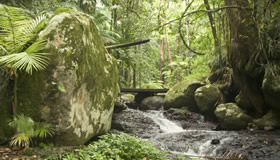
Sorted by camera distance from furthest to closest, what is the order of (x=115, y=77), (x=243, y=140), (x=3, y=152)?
(x=115, y=77), (x=243, y=140), (x=3, y=152)

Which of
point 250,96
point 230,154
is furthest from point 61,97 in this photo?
point 250,96

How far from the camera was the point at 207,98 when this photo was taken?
9633 mm

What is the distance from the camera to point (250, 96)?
746 centimetres

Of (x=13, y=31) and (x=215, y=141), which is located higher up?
(x=13, y=31)

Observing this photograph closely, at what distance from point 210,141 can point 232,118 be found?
2168 mm

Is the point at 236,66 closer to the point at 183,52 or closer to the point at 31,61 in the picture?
the point at 31,61

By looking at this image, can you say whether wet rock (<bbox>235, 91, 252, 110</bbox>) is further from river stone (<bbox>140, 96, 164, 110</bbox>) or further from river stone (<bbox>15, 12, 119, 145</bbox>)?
river stone (<bbox>15, 12, 119, 145</bbox>)

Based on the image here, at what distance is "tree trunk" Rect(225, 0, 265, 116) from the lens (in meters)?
6.39

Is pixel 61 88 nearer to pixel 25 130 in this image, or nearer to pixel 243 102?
pixel 25 130

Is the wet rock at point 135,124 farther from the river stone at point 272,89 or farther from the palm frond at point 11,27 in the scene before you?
the palm frond at point 11,27

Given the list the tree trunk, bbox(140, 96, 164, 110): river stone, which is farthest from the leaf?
bbox(140, 96, 164, 110): river stone

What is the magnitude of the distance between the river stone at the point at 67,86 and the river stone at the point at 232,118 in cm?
499

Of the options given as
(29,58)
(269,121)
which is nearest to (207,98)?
(269,121)

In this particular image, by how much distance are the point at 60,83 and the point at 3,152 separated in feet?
5.09
